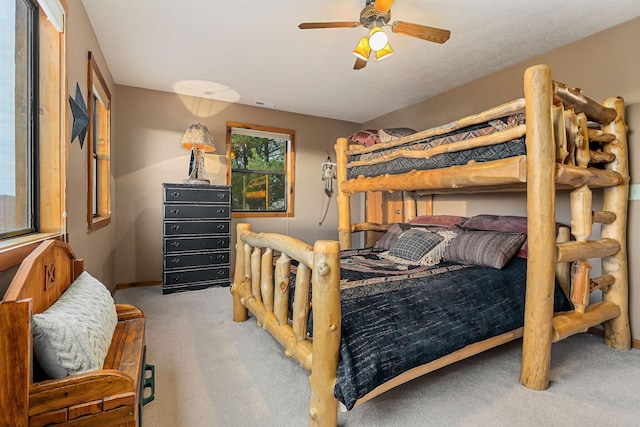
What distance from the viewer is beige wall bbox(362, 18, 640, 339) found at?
7.32 ft

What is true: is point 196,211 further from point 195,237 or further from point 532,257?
point 532,257

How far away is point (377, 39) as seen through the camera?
6.32 feet

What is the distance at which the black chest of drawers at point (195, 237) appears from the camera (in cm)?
340

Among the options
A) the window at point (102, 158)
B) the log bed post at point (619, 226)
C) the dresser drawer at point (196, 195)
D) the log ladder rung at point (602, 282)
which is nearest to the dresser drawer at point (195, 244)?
the dresser drawer at point (196, 195)

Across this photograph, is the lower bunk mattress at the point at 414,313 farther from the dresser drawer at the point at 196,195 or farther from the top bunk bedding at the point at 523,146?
the dresser drawer at the point at 196,195

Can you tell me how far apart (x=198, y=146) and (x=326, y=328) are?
3.10 m

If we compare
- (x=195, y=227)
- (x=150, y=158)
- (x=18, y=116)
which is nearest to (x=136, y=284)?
(x=195, y=227)

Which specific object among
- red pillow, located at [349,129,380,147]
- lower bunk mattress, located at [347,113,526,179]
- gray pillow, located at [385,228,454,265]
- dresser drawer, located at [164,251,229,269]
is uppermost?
red pillow, located at [349,129,380,147]

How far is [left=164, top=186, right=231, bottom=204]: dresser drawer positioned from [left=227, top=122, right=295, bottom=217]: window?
49 cm

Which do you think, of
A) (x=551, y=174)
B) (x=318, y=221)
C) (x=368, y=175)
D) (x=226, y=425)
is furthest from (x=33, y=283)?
(x=318, y=221)

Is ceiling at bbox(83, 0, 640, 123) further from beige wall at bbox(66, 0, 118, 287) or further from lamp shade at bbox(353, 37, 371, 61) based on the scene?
lamp shade at bbox(353, 37, 371, 61)

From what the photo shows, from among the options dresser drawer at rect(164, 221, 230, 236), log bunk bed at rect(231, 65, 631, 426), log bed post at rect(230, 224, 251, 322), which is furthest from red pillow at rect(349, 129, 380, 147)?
dresser drawer at rect(164, 221, 230, 236)

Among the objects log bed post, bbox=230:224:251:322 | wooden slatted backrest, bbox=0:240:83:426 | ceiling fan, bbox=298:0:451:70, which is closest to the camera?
wooden slatted backrest, bbox=0:240:83:426

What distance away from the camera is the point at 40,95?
5.06 feet
